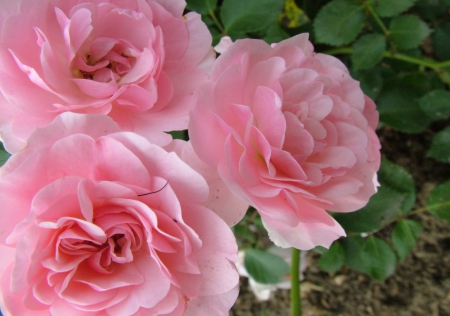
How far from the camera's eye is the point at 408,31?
885 mm

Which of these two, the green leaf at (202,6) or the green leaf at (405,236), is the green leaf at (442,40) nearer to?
the green leaf at (405,236)

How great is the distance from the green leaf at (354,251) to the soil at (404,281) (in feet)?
1.21

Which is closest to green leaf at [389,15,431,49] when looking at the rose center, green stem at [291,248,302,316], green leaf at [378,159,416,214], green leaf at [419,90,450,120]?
green leaf at [419,90,450,120]

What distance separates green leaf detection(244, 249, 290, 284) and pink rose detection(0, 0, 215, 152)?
630 mm

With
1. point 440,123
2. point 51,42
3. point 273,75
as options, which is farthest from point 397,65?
point 51,42

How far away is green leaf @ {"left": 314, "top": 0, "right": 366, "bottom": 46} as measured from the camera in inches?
34.0

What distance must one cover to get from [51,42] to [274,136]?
0.28 metres

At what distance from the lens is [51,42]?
1.60ft

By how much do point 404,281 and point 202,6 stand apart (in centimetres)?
108

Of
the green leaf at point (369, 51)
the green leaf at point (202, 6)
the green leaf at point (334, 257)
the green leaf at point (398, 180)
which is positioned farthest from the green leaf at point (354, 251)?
the green leaf at point (202, 6)

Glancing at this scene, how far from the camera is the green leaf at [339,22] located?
2.83 feet

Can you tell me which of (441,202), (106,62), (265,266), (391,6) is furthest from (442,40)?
(106,62)

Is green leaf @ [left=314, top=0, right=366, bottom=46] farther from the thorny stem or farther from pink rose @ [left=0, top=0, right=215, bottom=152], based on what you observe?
pink rose @ [left=0, top=0, right=215, bottom=152]

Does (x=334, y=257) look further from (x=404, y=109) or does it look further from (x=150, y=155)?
(x=150, y=155)
